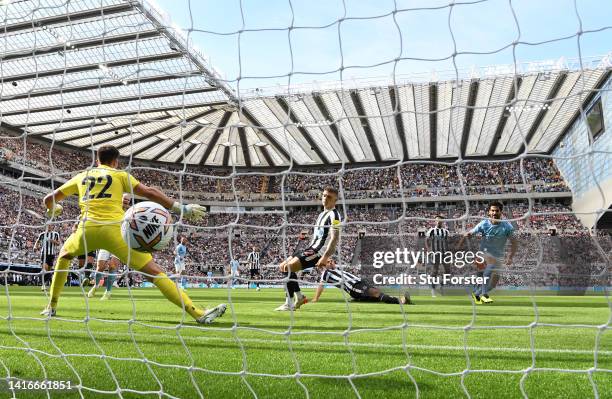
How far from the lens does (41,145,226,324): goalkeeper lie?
3.91 m

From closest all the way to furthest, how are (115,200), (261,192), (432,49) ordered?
(432,49) < (115,200) < (261,192)

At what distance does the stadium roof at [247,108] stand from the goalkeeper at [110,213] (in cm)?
947

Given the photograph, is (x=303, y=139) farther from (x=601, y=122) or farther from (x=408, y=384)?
(x=408, y=384)

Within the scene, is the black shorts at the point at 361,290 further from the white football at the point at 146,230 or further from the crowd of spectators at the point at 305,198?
the crowd of spectators at the point at 305,198

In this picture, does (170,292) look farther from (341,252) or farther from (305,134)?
(305,134)

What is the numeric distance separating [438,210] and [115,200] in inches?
1137

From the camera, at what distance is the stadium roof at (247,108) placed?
16438 mm

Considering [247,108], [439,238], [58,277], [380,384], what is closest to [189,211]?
[58,277]

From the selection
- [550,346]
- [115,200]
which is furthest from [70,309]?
[550,346]

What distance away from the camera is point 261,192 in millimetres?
38500

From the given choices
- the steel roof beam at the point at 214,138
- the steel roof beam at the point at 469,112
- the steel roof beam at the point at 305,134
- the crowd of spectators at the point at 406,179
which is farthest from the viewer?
the crowd of spectators at the point at 406,179

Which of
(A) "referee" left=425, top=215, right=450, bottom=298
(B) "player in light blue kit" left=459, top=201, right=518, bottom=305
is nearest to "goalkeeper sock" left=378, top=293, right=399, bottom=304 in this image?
(B) "player in light blue kit" left=459, top=201, right=518, bottom=305

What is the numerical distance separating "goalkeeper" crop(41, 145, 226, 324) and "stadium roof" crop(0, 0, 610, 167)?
9467 millimetres

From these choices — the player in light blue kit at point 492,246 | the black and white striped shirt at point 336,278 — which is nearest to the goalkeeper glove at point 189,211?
the black and white striped shirt at point 336,278
